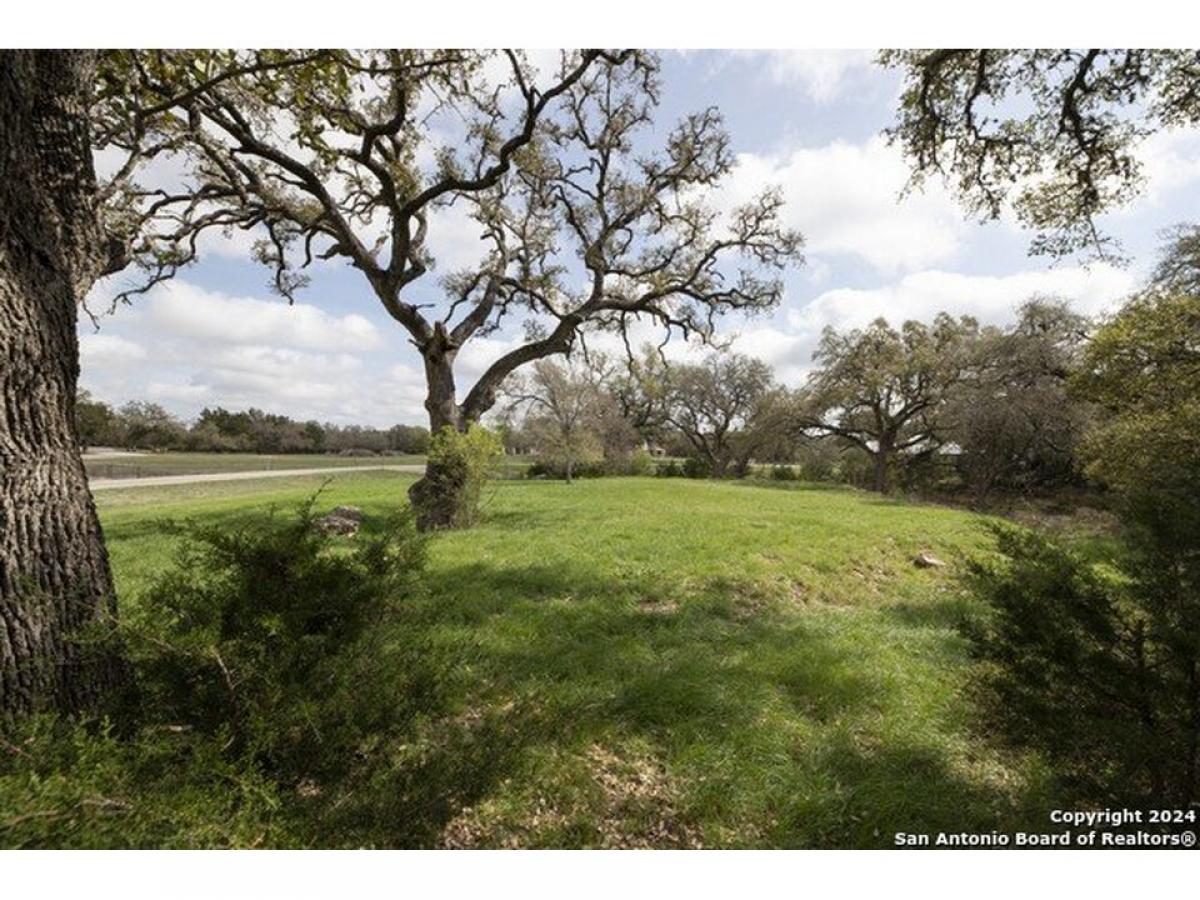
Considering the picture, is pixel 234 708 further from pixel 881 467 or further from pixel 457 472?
pixel 881 467

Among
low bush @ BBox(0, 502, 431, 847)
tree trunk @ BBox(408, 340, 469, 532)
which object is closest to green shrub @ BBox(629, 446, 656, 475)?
tree trunk @ BBox(408, 340, 469, 532)

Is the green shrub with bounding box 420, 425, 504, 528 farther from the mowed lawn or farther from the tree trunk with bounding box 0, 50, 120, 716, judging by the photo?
the tree trunk with bounding box 0, 50, 120, 716

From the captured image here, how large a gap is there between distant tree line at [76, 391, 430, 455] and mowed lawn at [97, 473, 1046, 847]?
40.3m

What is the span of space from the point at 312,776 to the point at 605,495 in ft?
60.9

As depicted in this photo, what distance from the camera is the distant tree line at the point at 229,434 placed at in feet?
191

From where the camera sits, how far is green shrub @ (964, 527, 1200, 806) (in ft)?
8.15

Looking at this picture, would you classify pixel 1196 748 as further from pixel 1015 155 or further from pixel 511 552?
pixel 1015 155

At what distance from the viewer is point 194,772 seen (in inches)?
77.7

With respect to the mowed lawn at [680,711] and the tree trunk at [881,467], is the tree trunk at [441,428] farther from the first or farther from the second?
the tree trunk at [881,467]

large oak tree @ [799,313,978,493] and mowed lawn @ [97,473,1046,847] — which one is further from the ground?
large oak tree @ [799,313,978,493]

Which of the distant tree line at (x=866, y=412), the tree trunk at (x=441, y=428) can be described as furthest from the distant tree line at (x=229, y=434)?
the tree trunk at (x=441, y=428)

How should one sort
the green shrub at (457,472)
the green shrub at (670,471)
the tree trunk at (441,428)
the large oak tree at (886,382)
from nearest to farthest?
the green shrub at (457,472), the tree trunk at (441,428), the large oak tree at (886,382), the green shrub at (670,471)

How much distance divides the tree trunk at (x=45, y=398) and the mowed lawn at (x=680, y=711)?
622 mm

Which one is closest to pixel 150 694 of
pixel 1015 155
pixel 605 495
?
pixel 1015 155
